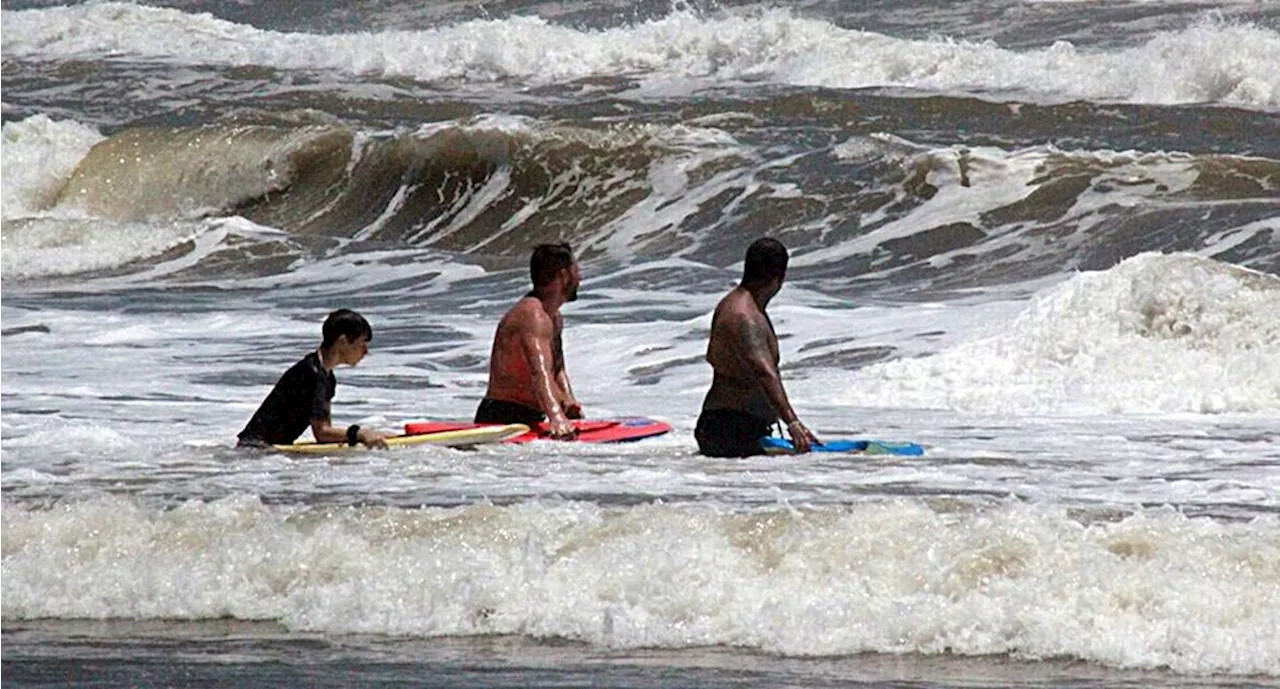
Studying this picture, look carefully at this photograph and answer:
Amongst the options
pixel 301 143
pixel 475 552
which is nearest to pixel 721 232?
pixel 301 143

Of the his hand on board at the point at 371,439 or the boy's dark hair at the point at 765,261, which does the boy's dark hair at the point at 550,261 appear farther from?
the boy's dark hair at the point at 765,261

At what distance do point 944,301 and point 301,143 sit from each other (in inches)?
424

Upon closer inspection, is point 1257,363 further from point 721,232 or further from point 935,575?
point 721,232

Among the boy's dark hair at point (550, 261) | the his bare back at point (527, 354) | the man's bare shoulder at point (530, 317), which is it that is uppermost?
the boy's dark hair at point (550, 261)

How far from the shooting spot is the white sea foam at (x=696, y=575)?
6.65 m

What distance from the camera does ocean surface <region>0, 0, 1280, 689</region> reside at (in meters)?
6.83

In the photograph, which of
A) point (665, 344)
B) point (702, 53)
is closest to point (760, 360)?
point (665, 344)

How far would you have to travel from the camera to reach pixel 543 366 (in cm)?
1035

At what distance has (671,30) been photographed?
3394 centimetres

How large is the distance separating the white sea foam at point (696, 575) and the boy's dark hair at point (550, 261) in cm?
239

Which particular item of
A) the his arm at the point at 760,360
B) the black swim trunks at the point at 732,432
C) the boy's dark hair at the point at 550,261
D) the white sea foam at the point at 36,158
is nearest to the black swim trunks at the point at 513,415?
the boy's dark hair at the point at 550,261

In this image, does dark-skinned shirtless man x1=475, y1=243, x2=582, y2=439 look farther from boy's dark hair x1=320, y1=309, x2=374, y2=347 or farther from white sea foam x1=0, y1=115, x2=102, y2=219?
white sea foam x1=0, y1=115, x2=102, y2=219

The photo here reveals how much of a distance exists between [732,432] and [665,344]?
5.61 meters

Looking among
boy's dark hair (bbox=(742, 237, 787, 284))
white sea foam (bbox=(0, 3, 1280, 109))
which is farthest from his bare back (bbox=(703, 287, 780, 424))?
white sea foam (bbox=(0, 3, 1280, 109))
